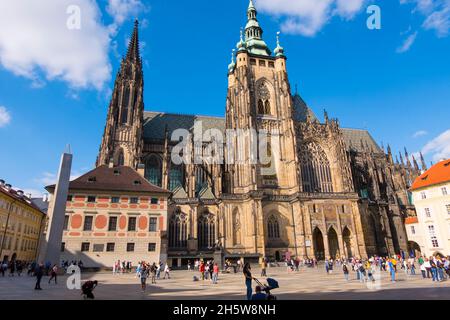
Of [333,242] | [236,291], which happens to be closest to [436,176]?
[333,242]

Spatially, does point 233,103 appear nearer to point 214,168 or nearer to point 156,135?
point 214,168

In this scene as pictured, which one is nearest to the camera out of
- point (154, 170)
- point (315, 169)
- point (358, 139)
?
point (315, 169)

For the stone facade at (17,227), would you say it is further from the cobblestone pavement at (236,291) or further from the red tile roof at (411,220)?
the red tile roof at (411,220)

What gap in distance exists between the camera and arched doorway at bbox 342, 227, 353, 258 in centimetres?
3959

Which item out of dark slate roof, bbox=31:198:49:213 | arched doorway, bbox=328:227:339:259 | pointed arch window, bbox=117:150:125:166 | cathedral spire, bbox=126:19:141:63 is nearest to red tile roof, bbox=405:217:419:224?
arched doorway, bbox=328:227:339:259

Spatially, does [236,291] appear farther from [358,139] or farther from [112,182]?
[358,139]

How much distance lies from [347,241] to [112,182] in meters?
32.2

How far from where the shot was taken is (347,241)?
132 feet

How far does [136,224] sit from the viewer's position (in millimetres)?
28688

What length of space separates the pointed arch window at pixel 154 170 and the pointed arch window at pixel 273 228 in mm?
18458

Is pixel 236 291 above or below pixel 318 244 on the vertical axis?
below

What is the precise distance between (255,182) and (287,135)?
34.9 ft

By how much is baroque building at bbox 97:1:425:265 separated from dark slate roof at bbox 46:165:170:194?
7.30m

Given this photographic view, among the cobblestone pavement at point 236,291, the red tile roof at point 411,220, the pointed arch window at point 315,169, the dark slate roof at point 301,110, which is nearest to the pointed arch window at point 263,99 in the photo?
the dark slate roof at point 301,110
